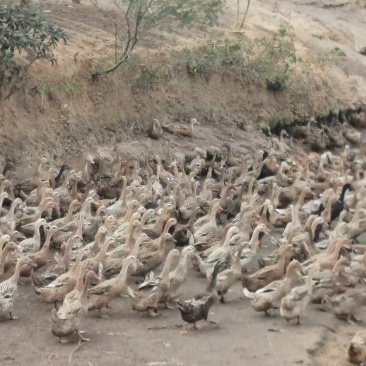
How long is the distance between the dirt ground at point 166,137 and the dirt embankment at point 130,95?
1.2 inches

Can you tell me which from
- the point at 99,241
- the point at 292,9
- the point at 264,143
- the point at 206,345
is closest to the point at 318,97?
the point at 264,143

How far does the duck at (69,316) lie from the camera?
1005cm

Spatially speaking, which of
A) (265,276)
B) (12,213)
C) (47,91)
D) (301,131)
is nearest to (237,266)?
(265,276)

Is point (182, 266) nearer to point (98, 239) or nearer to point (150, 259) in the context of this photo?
point (150, 259)

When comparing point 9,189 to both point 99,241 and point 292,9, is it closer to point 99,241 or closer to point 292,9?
point 99,241

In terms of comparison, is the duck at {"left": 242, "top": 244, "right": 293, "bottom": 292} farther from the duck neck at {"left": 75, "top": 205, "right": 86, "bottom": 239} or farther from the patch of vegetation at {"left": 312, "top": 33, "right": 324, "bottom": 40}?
the patch of vegetation at {"left": 312, "top": 33, "right": 324, "bottom": 40}

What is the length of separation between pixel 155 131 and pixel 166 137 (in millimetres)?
510

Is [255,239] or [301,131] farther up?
[255,239]

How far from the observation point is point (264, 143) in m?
22.0

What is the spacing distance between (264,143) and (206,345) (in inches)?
477

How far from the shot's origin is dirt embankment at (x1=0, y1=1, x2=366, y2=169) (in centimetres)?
1816

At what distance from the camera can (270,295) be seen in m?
11.5

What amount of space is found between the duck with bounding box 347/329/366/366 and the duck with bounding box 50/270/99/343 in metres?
3.27

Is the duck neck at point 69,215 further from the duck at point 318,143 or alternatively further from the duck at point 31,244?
the duck at point 318,143
